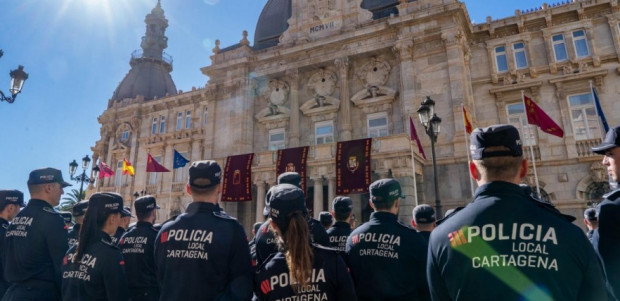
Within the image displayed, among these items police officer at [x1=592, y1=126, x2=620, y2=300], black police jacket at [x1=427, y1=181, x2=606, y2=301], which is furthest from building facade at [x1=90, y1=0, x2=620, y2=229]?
black police jacket at [x1=427, y1=181, x2=606, y2=301]

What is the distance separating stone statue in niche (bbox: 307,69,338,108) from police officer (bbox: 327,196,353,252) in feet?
59.5

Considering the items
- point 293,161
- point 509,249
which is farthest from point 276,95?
point 509,249

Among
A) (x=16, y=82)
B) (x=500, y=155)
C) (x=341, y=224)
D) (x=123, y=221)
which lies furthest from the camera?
(x=16, y=82)

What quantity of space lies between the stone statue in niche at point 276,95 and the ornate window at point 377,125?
603cm

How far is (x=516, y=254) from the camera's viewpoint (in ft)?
6.69

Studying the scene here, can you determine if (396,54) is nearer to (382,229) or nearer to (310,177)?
(310,177)

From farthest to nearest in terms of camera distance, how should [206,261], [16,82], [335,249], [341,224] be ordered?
[16,82] < [341,224] < [206,261] < [335,249]

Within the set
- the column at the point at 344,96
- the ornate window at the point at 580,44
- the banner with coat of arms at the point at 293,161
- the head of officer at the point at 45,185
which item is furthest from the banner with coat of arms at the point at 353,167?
the head of officer at the point at 45,185

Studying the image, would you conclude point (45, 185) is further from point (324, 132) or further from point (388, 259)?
point (324, 132)

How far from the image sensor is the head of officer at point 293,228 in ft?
8.71

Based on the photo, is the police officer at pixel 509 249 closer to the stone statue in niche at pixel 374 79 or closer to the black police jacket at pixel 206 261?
the black police jacket at pixel 206 261

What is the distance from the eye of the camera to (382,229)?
13.0 ft

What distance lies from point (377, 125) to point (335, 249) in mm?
19529

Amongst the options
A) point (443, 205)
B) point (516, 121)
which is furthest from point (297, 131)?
point (516, 121)
